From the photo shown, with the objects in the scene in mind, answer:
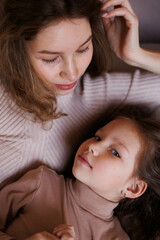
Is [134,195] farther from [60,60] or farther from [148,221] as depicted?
[60,60]

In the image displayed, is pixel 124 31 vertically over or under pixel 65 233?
over

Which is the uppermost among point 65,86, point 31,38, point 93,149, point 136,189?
point 31,38

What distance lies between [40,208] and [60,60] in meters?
0.64

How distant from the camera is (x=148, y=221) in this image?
1362 millimetres

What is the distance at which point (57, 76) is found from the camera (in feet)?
3.54

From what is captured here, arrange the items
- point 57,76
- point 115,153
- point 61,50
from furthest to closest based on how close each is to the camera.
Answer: point 115,153, point 57,76, point 61,50

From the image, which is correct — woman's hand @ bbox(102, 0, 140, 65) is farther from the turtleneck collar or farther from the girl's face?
the turtleneck collar

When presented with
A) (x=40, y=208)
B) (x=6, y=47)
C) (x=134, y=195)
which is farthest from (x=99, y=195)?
(x=6, y=47)

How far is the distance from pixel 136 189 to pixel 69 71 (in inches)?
23.9

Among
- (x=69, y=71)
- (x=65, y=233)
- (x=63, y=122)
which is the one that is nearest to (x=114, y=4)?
Answer: (x=69, y=71)

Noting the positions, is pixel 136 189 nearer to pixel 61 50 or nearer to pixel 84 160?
pixel 84 160

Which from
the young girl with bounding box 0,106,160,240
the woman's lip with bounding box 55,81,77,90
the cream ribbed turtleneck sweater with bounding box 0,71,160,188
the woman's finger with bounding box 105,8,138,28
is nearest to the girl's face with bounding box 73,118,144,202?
the young girl with bounding box 0,106,160,240

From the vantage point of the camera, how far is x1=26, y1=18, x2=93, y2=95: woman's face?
92 centimetres

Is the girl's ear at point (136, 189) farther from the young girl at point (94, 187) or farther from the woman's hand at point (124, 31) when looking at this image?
the woman's hand at point (124, 31)
